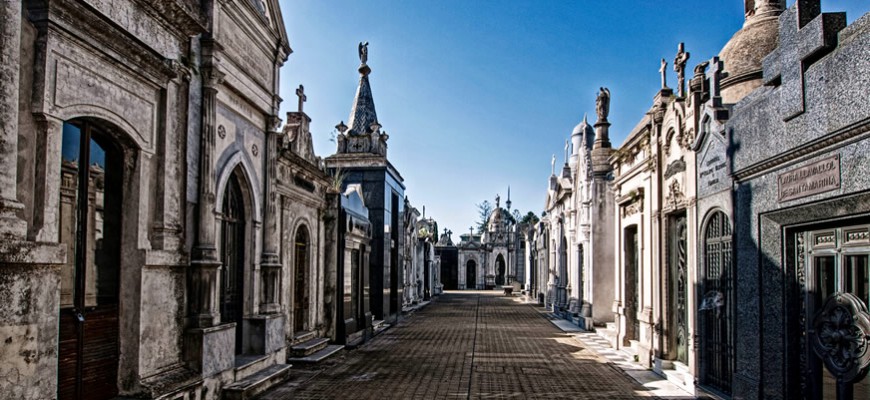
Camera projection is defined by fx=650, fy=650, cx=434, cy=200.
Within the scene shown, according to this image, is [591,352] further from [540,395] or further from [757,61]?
[757,61]

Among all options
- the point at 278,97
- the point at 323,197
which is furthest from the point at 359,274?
the point at 278,97

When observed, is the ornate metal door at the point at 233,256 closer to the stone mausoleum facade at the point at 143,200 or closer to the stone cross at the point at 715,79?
the stone mausoleum facade at the point at 143,200

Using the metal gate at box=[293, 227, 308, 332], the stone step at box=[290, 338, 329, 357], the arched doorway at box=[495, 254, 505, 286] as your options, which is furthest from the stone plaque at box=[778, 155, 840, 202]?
the arched doorway at box=[495, 254, 505, 286]

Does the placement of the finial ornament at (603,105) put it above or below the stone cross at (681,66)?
above

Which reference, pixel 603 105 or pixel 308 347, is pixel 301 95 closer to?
pixel 308 347

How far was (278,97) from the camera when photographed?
1040 cm

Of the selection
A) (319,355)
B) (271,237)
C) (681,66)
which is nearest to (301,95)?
(271,237)

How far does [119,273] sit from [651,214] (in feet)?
26.7

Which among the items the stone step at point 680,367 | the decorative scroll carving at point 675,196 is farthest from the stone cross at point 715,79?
the stone step at point 680,367

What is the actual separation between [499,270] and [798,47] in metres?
47.5

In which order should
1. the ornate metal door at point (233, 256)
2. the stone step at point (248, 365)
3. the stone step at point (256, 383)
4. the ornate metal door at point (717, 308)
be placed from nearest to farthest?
the ornate metal door at point (717, 308) → the stone step at point (256, 383) → the stone step at point (248, 365) → the ornate metal door at point (233, 256)

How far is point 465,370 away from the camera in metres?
11.1

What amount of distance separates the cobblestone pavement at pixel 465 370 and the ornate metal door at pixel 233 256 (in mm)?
1238

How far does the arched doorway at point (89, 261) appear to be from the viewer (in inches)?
218
